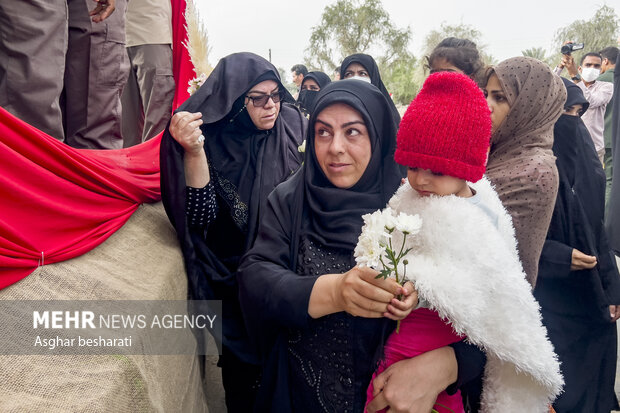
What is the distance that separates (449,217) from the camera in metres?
1.20

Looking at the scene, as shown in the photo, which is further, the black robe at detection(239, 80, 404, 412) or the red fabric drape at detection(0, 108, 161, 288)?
the black robe at detection(239, 80, 404, 412)

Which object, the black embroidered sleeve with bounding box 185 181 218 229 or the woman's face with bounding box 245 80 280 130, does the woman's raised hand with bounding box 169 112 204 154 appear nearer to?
the black embroidered sleeve with bounding box 185 181 218 229

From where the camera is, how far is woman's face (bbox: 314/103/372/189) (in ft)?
5.30

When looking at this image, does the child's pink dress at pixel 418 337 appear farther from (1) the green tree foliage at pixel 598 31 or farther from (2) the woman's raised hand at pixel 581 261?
(1) the green tree foliage at pixel 598 31

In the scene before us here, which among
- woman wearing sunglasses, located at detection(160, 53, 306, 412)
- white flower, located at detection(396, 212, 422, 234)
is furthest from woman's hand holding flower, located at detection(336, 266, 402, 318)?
woman wearing sunglasses, located at detection(160, 53, 306, 412)

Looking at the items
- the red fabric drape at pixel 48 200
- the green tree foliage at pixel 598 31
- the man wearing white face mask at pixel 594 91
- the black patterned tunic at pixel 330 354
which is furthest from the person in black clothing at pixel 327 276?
the green tree foliage at pixel 598 31

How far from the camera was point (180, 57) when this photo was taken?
3465 mm

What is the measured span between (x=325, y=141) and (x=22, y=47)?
1.50 metres

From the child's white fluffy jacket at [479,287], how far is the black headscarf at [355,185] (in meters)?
0.38

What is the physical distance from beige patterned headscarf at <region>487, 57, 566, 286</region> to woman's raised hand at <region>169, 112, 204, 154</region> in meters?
1.34

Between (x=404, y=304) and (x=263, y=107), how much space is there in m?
1.61

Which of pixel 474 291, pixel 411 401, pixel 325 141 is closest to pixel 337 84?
pixel 325 141

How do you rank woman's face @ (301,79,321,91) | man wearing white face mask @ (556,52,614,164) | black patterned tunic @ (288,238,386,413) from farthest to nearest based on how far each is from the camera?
woman's face @ (301,79,321,91), man wearing white face mask @ (556,52,614,164), black patterned tunic @ (288,238,386,413)

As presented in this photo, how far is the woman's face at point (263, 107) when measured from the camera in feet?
7.77
